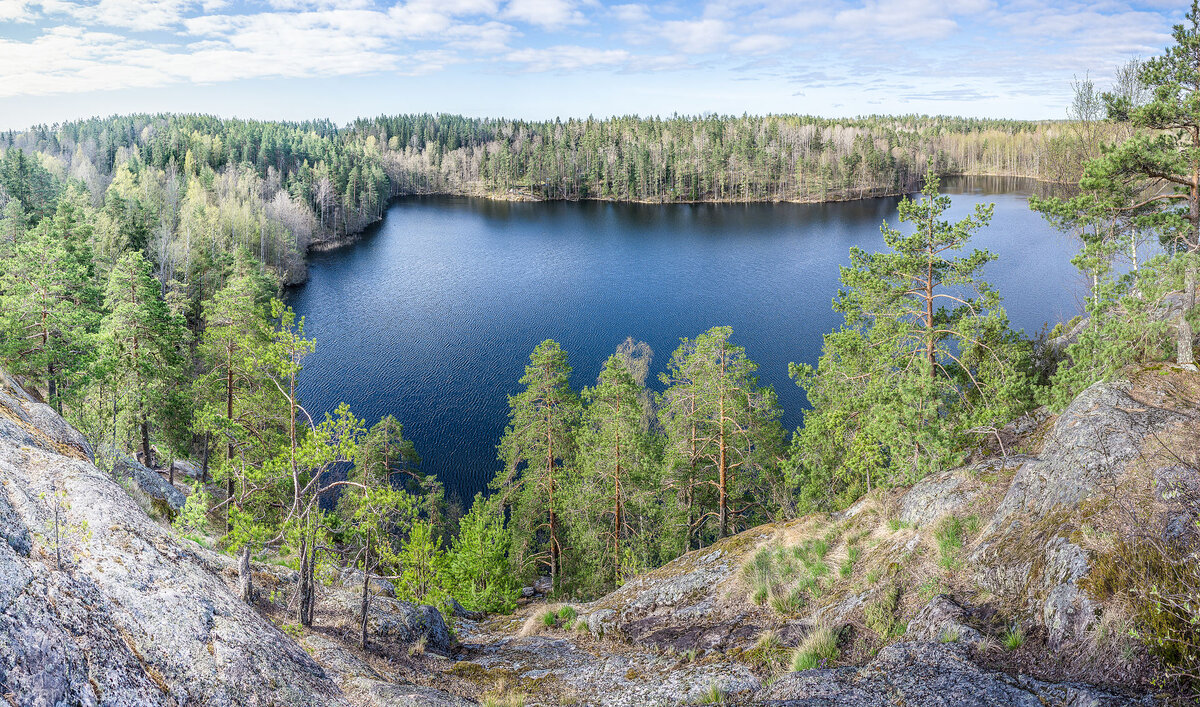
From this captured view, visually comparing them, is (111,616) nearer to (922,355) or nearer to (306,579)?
(306,579)

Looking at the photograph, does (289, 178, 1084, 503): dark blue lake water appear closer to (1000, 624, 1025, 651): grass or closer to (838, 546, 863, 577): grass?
(838, 546, 863, 577): grass

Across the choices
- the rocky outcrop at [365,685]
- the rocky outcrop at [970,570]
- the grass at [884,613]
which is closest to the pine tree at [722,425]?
the rocky outcrop at [970,570]

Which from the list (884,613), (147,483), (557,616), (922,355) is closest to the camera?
(884,613)

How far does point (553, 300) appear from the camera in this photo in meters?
61.0

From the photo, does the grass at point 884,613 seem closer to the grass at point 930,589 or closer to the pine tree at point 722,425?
the grass at point 930,589

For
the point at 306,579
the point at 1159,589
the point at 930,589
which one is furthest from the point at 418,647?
the point at 1159,589

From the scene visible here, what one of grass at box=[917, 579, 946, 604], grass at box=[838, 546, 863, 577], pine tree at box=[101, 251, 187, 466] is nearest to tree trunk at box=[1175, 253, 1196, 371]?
grass at box=[838, 546, 863, 577]

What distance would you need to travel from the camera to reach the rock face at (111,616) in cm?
444

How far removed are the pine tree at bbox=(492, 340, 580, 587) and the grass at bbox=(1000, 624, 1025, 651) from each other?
19.1 meters

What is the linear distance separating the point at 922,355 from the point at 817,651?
11.3 meters

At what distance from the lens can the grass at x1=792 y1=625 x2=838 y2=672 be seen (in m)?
7.96

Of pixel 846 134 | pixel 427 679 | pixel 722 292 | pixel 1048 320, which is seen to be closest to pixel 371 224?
pixel 722 292

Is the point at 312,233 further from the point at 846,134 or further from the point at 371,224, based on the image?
the point at 846,134

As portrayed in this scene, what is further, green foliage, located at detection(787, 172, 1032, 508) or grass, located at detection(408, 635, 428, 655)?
green foliage, located at detection(787, 172, 1032, 508)
